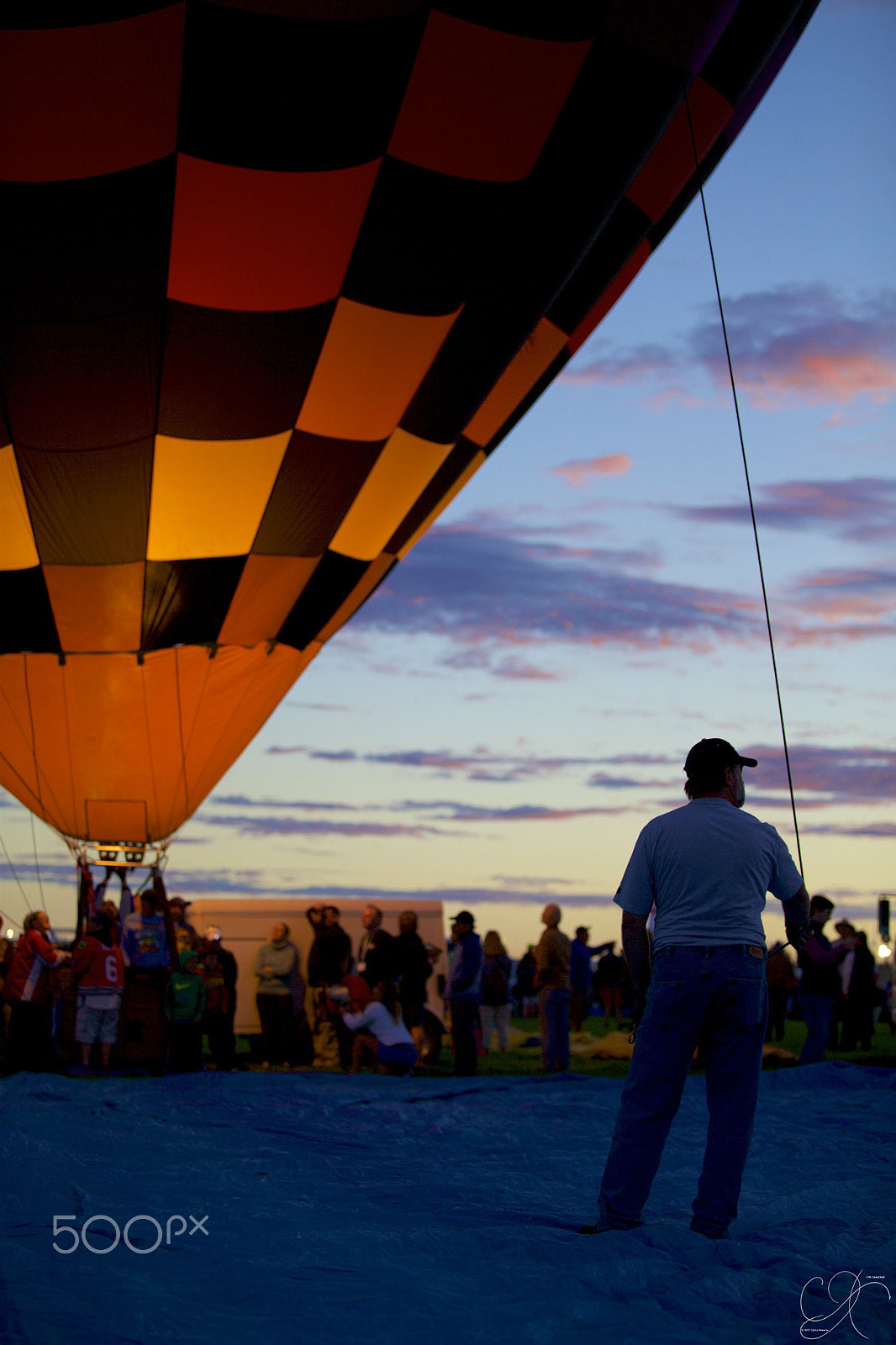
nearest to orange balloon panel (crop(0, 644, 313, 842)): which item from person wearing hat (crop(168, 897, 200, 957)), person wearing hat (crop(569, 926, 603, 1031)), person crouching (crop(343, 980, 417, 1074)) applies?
person wearing hat (crop(168, 897, 200, 957))

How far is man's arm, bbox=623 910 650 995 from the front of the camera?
10.3 feet

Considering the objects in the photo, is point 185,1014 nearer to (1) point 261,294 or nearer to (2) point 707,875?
(1) point 261,294

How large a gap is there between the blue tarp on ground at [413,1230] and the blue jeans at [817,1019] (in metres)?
2.59

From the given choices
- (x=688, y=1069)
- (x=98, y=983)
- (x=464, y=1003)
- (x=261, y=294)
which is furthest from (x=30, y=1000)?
(x=688, y=1069)

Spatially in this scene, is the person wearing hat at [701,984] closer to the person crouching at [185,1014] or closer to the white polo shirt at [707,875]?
the white polo shirt at [707,875]

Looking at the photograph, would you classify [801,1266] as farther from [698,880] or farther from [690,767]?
[690,767]

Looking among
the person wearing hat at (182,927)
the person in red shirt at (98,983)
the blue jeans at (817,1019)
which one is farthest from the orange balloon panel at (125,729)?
the blue jeans at (817,1019)

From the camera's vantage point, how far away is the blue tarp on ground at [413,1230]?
2.27 meters

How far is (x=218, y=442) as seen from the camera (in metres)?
7.75

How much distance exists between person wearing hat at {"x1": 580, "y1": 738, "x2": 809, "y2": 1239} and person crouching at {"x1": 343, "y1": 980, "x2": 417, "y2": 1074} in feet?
14.5

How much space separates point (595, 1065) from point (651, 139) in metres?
6.24

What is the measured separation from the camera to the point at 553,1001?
28.0 ft

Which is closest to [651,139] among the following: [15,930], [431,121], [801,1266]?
[431,121]

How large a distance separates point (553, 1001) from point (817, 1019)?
1.75m
